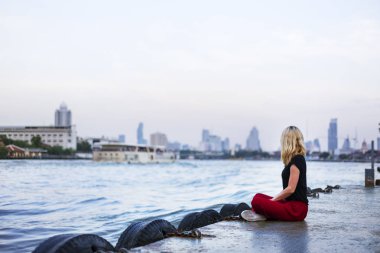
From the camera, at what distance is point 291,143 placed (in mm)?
7762

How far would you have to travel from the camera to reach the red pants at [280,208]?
8.34 meters

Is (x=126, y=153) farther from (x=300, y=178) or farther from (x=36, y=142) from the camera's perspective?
(x=300, y=178)

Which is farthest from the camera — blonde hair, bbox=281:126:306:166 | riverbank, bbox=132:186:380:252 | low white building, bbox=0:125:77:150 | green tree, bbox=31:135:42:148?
low white building, bbox=0:125:77:150

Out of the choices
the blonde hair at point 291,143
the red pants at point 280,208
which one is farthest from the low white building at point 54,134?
the blonde hair at point 291,143

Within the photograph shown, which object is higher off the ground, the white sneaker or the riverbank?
the white sneaker

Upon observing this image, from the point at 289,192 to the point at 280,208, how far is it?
1.39ft

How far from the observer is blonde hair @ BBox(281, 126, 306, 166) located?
771 centimetres

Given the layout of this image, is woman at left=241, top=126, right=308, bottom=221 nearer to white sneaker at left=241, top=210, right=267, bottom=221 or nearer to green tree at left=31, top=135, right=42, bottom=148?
white sneaker at left=241, top=210, right=267, bottom=221


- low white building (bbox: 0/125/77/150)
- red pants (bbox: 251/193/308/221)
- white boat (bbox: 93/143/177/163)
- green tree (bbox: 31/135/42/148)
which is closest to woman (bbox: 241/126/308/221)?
red pants (bbox: 251/193/308/221)

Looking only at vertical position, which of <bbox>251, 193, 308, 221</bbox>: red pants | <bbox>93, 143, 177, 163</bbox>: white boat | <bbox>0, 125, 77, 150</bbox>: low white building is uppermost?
<bbox>0, 125, 77, 150</bbox>: low white building

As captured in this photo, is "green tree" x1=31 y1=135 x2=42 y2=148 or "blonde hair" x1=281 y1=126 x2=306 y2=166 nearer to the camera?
"blonde hair" x1=281 y1=126 x2=306 y2=166

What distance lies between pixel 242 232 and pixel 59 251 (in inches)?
124

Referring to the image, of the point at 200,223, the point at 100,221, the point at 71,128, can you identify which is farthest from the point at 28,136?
the point at 200,223

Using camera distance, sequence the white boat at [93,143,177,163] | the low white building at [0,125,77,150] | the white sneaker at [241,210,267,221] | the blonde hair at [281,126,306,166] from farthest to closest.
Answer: the white boat at [93,143,177,163] → the low white building at [0,125,77,150] → the white sneaker at [241,210,267,221] → the blonde hair at [281,126,306,166]
